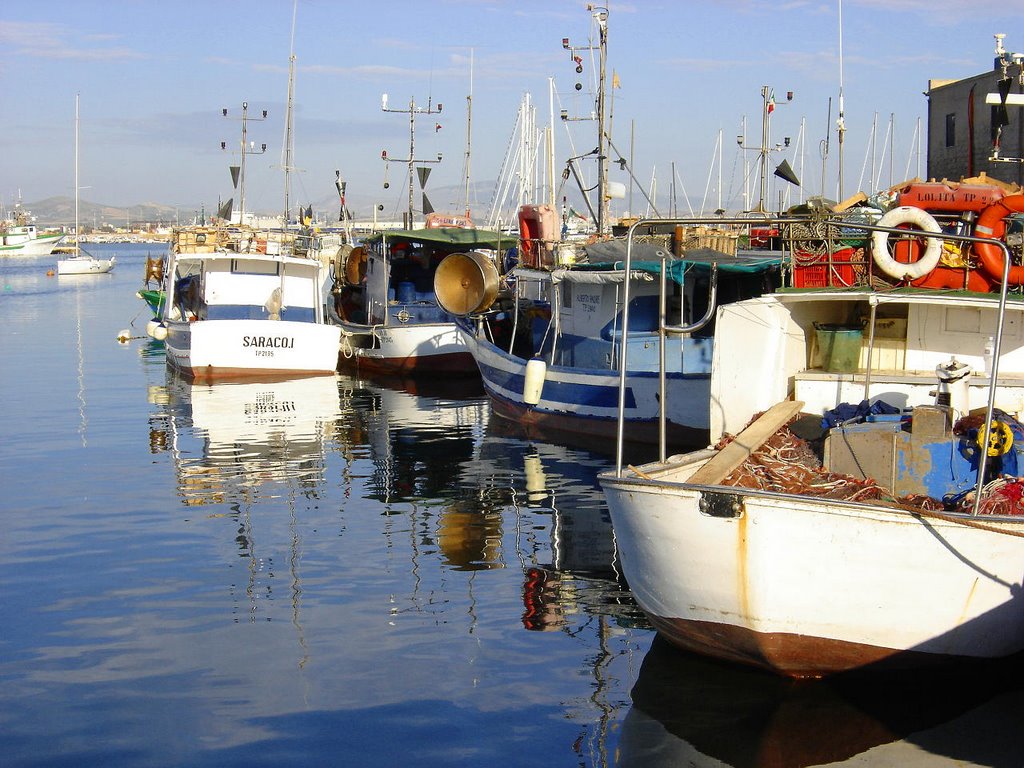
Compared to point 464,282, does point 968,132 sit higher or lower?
higher

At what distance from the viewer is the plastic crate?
1320 cm

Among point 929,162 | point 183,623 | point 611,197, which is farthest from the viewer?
point 929,162

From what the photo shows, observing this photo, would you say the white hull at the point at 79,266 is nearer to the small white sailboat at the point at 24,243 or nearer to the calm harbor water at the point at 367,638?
the small white sailboat at the point at 24,243

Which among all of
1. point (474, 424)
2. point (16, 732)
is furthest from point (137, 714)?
point (474, 424)

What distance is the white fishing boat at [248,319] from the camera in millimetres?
27812

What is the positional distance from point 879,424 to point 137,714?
6731mm

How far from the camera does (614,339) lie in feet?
64.0

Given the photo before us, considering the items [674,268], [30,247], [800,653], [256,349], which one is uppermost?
[30,247]

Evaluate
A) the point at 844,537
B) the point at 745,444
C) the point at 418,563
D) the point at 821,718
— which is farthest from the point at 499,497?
the point at 844,537

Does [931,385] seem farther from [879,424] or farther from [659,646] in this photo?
[659,646]

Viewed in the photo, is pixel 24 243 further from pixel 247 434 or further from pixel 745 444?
pixel 745 444

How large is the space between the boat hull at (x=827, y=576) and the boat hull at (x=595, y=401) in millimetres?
9222

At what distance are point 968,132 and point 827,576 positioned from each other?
27.0 metres

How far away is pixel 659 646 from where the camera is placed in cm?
Result: 938
